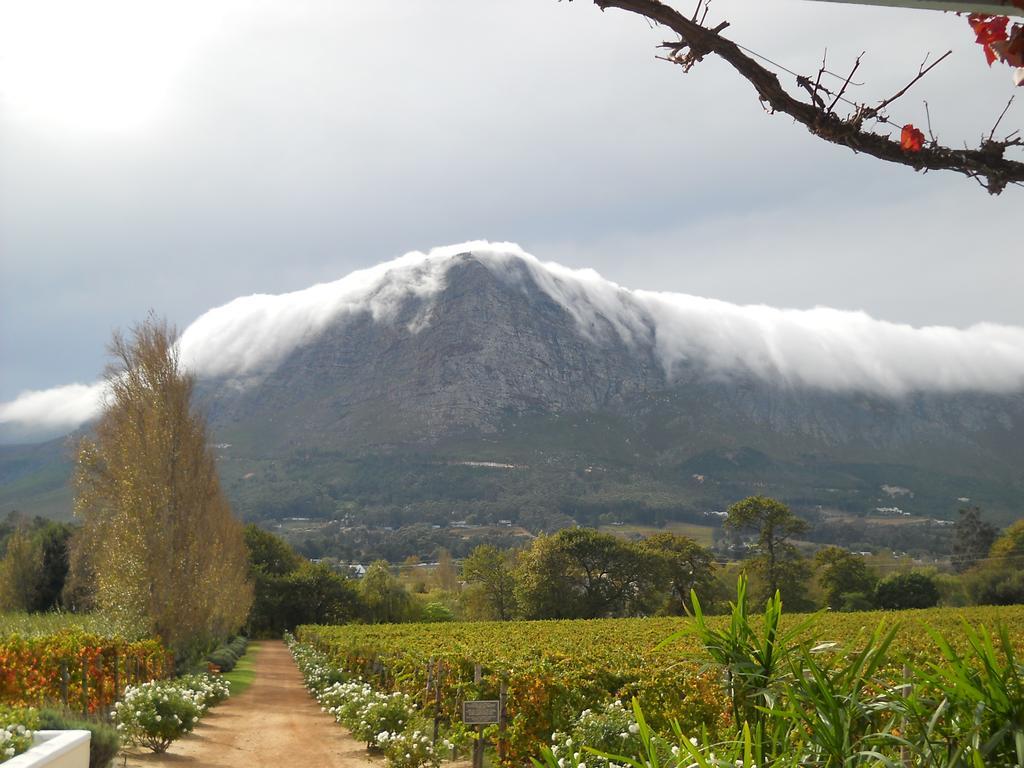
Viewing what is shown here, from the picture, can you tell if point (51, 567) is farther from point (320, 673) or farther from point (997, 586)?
point (997, 586)

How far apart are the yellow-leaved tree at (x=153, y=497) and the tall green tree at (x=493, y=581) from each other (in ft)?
116

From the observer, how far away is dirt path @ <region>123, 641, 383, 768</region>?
39.6ft

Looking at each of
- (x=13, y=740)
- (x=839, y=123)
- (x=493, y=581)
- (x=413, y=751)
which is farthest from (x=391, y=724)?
(x=493, y=581)

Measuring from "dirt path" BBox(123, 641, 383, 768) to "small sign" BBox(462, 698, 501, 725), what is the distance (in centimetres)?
335

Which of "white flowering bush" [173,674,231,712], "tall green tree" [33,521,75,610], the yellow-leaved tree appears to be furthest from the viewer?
"tall green tree" [33,521,75,610]

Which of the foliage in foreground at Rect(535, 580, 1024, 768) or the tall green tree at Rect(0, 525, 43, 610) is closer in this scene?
the foliage in foreground at Rect(535, 580, 1024, 768)

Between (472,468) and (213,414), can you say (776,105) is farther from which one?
(213,414)

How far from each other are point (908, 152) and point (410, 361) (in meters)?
196

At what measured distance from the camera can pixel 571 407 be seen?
199875 millimetres

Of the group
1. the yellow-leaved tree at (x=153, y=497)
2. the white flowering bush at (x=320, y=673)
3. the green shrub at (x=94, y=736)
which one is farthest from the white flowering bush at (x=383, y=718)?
the yellow-leaved tree at (x=153, y=497)

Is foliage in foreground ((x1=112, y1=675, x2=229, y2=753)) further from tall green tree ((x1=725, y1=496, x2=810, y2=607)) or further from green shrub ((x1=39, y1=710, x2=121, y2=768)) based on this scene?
tall green tree ((x1=725, y1=496, x2=810, y2=607))

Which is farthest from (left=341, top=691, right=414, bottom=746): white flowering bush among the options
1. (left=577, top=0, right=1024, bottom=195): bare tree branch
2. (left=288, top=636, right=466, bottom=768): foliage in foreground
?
(left=577, top=0, right=1024, bottom=195): bare tree branch

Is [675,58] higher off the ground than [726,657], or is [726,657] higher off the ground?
[675,58]

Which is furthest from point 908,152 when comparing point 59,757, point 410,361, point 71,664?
point 410,361
